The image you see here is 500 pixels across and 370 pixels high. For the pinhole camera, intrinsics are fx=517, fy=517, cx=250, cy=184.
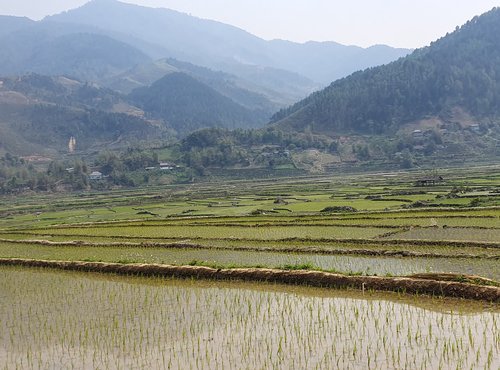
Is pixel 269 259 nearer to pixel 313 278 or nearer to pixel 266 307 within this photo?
pixel 313 278

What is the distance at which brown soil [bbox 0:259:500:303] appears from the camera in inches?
458

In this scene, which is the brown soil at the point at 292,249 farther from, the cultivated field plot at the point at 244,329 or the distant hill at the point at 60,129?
the distant hill at the point at 60,129

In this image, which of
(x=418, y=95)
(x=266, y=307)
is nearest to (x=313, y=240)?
(x=266, y=307)

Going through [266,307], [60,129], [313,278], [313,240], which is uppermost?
[60,129]

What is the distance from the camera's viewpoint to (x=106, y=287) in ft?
50.1

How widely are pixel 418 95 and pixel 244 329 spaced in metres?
139

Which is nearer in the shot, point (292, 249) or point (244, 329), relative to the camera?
point (244, 329)

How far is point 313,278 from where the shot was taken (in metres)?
13.8

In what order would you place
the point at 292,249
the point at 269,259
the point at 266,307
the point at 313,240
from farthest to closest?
the point at 313,240
the point at 292,249
the point at 269,259
the point at 266,307

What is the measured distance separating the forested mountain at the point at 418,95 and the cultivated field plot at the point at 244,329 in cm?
12173

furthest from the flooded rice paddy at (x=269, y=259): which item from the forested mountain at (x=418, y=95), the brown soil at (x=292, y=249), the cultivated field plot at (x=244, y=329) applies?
the forested mountain at (x=418, y=95)

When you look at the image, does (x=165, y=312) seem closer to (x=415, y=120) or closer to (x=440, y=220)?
(x=440, y=220)

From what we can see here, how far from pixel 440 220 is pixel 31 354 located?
19.2 metres

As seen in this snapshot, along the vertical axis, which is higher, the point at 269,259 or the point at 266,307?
the point at 266,307
